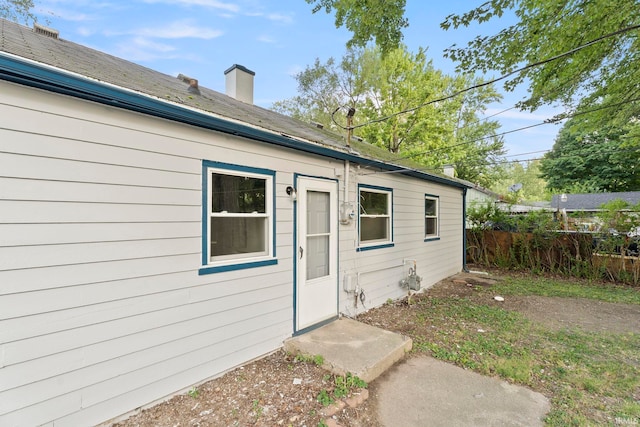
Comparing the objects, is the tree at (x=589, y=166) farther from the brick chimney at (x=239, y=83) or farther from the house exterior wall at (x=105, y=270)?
the house exterior wall at (x=105, y=270)

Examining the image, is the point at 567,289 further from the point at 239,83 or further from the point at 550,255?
the point at 239,83

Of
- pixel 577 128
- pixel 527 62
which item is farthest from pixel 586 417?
pixel 577 128

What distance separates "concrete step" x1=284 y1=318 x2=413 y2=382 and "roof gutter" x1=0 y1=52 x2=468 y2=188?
2.49 meters

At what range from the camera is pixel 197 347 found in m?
2.74

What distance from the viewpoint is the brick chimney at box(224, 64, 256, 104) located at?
5910mm

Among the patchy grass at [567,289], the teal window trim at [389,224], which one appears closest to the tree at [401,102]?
the patchy grass at [567,289]

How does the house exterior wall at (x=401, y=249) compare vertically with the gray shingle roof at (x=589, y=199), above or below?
below

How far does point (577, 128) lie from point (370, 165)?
6448mm

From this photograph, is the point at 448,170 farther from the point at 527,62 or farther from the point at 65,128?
the point at 65,128

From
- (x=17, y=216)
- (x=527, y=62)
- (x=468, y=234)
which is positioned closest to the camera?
(x=17, y=216)

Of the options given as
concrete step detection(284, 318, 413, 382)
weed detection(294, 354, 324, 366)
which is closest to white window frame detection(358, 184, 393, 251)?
concrete step detection(284, 318, 413, 382)

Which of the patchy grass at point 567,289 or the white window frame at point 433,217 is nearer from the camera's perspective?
the patchy grass at point 567,289

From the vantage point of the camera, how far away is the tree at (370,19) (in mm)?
4203

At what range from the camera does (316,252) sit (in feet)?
13.5
